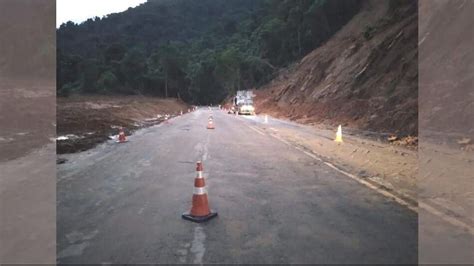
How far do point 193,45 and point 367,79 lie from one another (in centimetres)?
13080

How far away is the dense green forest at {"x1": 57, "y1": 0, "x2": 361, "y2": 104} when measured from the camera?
79188 millimetres

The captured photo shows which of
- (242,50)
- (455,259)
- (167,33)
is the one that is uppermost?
(167,33)

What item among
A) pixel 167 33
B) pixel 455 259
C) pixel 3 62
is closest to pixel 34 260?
pixel 455 259

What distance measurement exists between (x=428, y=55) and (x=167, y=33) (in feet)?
510

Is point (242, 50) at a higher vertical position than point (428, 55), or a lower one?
higher

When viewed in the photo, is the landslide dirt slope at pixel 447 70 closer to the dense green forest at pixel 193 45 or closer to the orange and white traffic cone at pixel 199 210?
the orange and white traffic cone at pixel 199 210

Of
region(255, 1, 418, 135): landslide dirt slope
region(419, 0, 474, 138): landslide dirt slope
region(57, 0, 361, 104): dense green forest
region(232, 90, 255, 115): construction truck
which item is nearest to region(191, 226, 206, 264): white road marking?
region(419, 0, 474, 138): landslide dirt slope

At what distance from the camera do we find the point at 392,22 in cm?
4091

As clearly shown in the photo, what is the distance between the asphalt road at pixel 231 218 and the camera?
239 inches

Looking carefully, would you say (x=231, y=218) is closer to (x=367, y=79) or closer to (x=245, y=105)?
(x=367, y=79)

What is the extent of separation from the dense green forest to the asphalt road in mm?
58903

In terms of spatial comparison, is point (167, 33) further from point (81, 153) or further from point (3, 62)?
point (81, 153)

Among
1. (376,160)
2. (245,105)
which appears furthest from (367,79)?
(245,105)

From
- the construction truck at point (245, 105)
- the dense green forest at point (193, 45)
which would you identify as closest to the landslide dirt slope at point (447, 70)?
the construction truck at point (245, 105)
